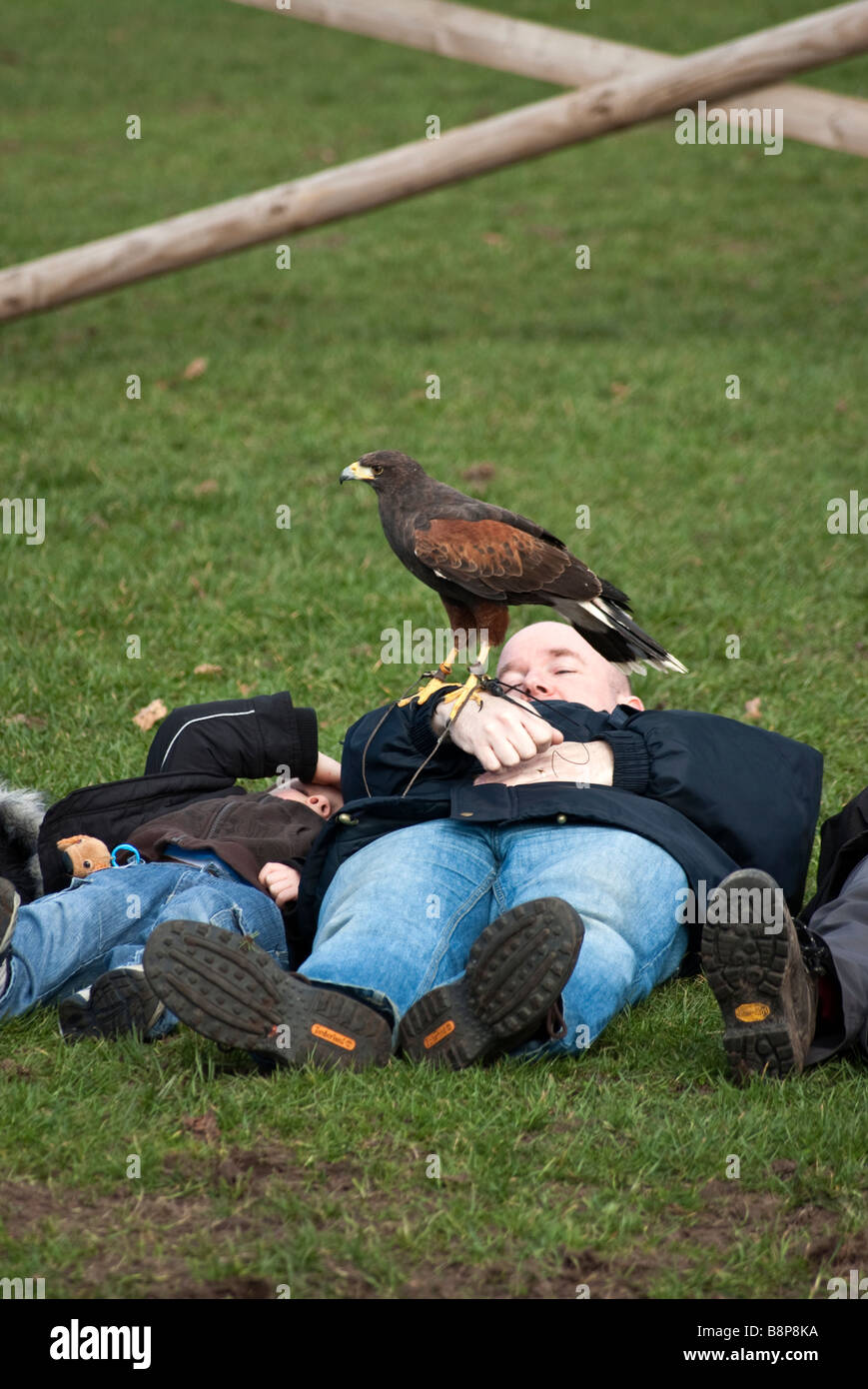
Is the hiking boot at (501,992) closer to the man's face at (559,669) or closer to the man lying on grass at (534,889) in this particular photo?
the man lying on grass at (534,889)

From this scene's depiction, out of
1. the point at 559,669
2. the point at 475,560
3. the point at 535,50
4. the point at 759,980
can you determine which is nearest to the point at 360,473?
the point at 475,560

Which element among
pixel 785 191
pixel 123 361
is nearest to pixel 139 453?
pixel 123 361

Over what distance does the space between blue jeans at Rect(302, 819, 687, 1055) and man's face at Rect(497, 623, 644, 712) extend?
626 millimetres

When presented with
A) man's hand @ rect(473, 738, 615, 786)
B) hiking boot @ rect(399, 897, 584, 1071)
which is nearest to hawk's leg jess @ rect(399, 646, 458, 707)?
man's hand @ rect(473, 738, 615, 786)

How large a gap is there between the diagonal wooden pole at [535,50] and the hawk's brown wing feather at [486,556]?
6531 mm

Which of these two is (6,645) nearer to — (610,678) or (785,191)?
(610,678)

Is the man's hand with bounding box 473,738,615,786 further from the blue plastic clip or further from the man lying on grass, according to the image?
the blue plastic clip

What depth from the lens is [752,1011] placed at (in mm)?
3014

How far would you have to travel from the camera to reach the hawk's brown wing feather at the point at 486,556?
342 cm

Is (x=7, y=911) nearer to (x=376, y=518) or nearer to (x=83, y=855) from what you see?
(x=83, y=855)

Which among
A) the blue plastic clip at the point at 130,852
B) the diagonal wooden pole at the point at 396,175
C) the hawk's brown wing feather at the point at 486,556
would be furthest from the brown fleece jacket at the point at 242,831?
the diagonal wooden pole at the point at 396,175

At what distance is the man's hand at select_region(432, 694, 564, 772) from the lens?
3.44 metres

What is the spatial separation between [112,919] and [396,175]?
21.4 ft
